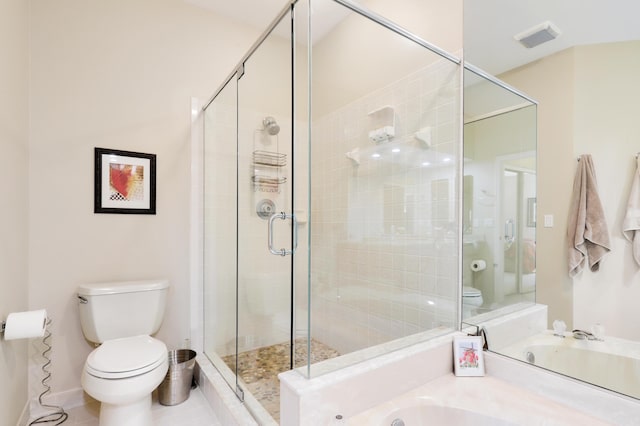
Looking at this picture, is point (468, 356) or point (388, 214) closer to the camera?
point (468, 356)

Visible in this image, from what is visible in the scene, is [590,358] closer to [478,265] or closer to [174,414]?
[478,265]

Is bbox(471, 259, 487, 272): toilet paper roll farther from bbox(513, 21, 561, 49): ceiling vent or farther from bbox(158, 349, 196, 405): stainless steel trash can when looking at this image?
bbox(158, 349, 196, 405): stainless steel trash can

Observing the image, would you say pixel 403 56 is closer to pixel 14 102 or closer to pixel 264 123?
pixel 264 123

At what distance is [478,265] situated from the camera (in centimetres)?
177

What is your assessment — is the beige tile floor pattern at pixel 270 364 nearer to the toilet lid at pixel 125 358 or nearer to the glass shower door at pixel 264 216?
the glass shower door at pixel 264 216

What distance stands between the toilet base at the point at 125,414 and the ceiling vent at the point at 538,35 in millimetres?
2577

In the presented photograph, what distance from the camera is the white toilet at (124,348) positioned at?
1539mm

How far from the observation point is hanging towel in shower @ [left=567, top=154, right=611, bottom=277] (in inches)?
45.9

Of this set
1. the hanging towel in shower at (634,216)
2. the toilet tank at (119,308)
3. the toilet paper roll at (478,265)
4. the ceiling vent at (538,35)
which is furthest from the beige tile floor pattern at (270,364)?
the ceiling vent at (538,35)

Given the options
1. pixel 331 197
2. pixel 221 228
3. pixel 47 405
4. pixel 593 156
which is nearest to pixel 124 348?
pixel 47 405

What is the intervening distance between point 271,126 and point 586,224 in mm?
1691

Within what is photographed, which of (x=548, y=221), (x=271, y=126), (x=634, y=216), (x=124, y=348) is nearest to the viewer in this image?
(x=634, y=216)

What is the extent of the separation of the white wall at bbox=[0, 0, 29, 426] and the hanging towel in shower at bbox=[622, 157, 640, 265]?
259 centimetres

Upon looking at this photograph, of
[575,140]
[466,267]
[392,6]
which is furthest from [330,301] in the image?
[392,6]
